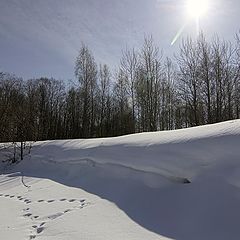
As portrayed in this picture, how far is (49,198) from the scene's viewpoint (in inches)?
A: 273

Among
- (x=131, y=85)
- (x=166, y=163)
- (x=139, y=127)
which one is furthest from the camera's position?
(x=139, y=127)

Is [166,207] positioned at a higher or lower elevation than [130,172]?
lower

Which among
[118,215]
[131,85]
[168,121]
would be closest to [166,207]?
[118,215]

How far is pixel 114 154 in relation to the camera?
26.5 feet

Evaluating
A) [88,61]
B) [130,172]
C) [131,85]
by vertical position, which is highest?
[88,61]

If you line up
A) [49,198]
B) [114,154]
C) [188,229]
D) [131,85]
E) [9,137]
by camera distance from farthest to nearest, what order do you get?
[131,85], [9,137], [114,154], [49,198], [188,229]

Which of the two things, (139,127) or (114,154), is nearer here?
(114,154)

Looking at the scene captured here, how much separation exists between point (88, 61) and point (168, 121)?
10147 millimetres

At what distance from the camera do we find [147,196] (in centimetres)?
565

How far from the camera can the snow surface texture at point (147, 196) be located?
433 cm

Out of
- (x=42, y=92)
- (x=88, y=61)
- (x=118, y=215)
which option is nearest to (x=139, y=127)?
(x=88, y=61)

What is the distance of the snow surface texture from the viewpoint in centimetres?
433

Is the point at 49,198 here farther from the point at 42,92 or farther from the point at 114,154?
the point at 42,92

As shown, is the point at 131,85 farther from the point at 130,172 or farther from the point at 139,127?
the point at 130,172
